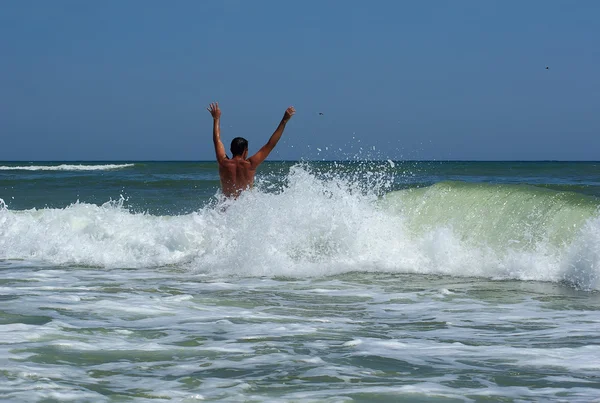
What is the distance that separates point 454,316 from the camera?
6.05 metres

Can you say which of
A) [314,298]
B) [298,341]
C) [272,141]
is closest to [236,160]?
[272,141]

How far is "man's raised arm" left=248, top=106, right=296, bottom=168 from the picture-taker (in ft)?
29.4

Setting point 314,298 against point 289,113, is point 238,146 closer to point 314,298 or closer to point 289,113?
point 289,113

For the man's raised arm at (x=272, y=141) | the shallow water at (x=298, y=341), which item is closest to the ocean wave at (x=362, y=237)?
the man's raised arm at (x=272, y=141)

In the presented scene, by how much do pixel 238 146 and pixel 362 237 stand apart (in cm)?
189

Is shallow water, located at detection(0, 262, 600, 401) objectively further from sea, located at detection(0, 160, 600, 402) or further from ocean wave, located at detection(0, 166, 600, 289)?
ocean wave, located at detection(0, 166, 600, 289)

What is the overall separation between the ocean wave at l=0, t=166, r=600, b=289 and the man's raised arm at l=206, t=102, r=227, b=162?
0.59m

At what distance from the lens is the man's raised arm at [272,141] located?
29.4 ft

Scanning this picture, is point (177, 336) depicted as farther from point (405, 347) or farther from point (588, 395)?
point (588, 395)

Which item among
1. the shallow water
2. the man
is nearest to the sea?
the shallow water

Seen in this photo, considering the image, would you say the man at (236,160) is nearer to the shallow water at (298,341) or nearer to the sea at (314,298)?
the sea at (314,298)

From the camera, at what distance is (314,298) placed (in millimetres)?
7023

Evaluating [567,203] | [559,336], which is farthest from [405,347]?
[567,203]

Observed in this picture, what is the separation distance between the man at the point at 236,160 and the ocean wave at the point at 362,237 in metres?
0.18
